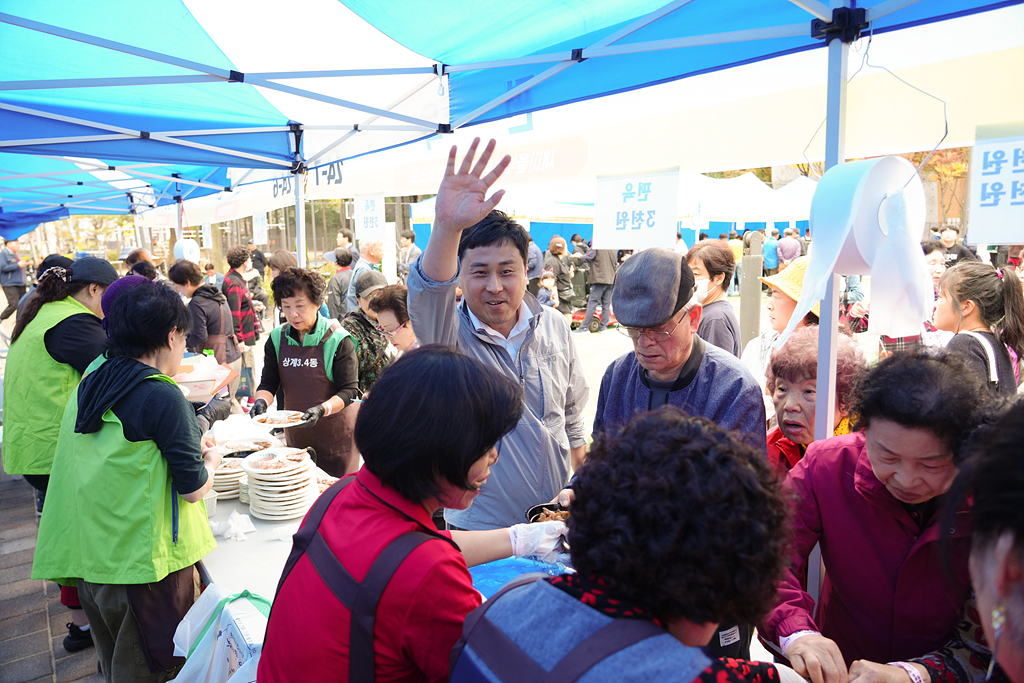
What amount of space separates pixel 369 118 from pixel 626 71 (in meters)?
2.54

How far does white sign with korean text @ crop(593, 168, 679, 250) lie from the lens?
303 centimetres

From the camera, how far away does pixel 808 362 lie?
2059 millimetres

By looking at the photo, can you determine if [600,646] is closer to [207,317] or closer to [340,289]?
[207,317]

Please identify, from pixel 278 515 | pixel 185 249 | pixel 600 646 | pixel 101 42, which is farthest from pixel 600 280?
pixel 600 646

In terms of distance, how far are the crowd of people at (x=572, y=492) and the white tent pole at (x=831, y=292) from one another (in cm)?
10

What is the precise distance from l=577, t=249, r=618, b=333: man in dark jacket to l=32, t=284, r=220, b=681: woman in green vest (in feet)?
31.0

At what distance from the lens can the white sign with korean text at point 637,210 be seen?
303 cm

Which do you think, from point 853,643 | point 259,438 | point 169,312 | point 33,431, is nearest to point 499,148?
point 259,438

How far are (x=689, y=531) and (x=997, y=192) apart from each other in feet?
6.16

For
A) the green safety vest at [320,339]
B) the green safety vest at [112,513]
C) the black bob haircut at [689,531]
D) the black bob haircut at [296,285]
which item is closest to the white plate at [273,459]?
the green safety vest at [112,513]

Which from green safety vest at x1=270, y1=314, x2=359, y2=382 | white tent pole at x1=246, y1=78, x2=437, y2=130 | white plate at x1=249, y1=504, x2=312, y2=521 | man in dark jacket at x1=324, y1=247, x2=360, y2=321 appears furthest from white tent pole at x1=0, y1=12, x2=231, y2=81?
man in dark jacket at x1=324, y1=247, x2=360, y2=321

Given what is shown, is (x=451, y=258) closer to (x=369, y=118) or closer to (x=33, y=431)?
(x=33, y=431)

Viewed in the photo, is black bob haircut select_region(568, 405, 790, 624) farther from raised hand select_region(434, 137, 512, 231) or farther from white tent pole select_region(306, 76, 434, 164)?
white tent pole select_region(306, 76, 434, 164)

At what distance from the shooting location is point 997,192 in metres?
1.89
